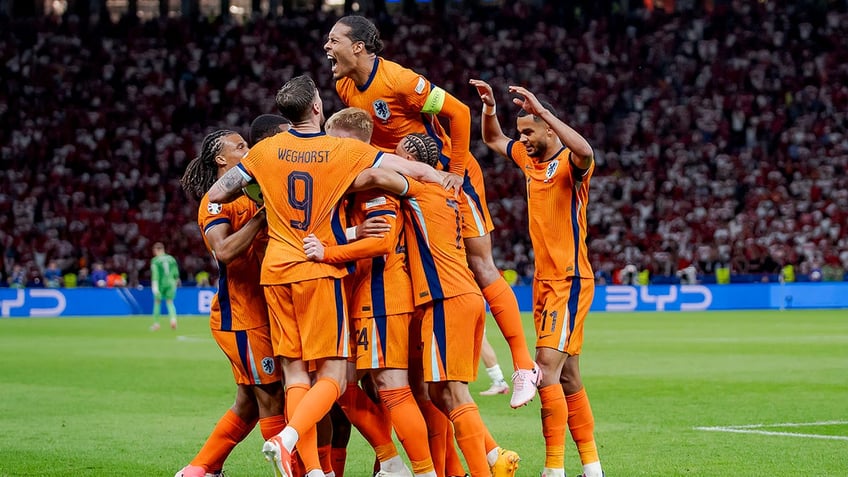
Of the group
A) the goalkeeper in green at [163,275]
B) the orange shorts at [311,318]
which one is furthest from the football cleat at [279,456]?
the goalkeeper in green at [163,275]

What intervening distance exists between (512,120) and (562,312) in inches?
1156

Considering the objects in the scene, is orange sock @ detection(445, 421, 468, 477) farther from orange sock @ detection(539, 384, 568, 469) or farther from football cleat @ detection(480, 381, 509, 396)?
football cleat @ detection(480, 381, 509, 396)

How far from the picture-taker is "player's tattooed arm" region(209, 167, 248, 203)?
22.2 ft

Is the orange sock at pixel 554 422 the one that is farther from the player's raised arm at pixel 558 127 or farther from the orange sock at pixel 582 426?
the player's raised arm at pixel 558 127

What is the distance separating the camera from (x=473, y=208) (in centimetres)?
804

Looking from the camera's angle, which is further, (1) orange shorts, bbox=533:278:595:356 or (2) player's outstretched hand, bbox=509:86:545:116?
(1) orange shorts, bbox=533:278:595:356

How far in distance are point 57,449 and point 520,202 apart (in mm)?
26536

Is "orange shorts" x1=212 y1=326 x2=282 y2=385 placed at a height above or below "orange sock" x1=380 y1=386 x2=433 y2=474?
above

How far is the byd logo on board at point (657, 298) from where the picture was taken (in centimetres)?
3203

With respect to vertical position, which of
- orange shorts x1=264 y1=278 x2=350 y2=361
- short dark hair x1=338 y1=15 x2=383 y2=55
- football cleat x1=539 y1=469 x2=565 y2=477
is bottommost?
football cleat x1=539 y1=469 x2=565 y2=477

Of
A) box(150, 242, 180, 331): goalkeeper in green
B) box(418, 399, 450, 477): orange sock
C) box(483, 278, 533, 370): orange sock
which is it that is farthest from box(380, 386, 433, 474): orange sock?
box(150, 242, 180, 331): goalkeeper in green

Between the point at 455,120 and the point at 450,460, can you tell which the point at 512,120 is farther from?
the point at 450,460

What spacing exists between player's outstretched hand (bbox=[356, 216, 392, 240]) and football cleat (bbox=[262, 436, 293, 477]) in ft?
4.29

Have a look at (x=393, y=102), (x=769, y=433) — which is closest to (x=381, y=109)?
(x=393, y=102)
